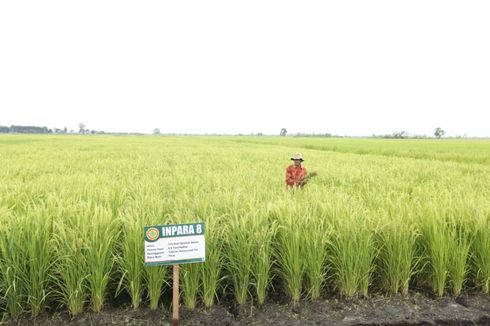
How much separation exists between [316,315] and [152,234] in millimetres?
1412

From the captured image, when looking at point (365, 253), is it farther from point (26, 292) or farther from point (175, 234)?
point (26, 292)

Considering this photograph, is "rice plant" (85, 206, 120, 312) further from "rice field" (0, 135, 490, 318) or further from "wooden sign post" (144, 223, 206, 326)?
"wooden sign post" (144, 223, 206, 326)

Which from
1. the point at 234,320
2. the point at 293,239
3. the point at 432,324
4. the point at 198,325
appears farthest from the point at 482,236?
the point at 198,325

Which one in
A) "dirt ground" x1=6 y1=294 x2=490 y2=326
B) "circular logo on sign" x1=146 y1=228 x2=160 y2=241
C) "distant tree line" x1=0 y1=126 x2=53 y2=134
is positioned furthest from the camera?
"distant tree line" x1=0 y1=126 x2=53 y2=134

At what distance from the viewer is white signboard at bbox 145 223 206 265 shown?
2.18 metres

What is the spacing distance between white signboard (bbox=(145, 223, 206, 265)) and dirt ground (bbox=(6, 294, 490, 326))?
0.60 meters

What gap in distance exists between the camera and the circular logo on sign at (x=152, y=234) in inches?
85.4

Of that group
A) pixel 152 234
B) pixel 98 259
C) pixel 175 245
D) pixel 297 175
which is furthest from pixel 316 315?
pixel 297 175

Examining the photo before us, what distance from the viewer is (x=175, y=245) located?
222 cm

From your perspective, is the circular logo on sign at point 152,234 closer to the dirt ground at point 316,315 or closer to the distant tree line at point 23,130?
the dirt ground at point 316,315

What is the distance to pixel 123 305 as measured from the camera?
105 inches

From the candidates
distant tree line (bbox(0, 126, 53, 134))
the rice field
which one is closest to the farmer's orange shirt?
the rice field

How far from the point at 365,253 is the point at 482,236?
1.18 m

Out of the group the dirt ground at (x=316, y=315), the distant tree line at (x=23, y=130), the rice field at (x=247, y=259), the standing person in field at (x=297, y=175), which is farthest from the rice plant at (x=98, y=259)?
the distant tree line at (x=23, y=130)
